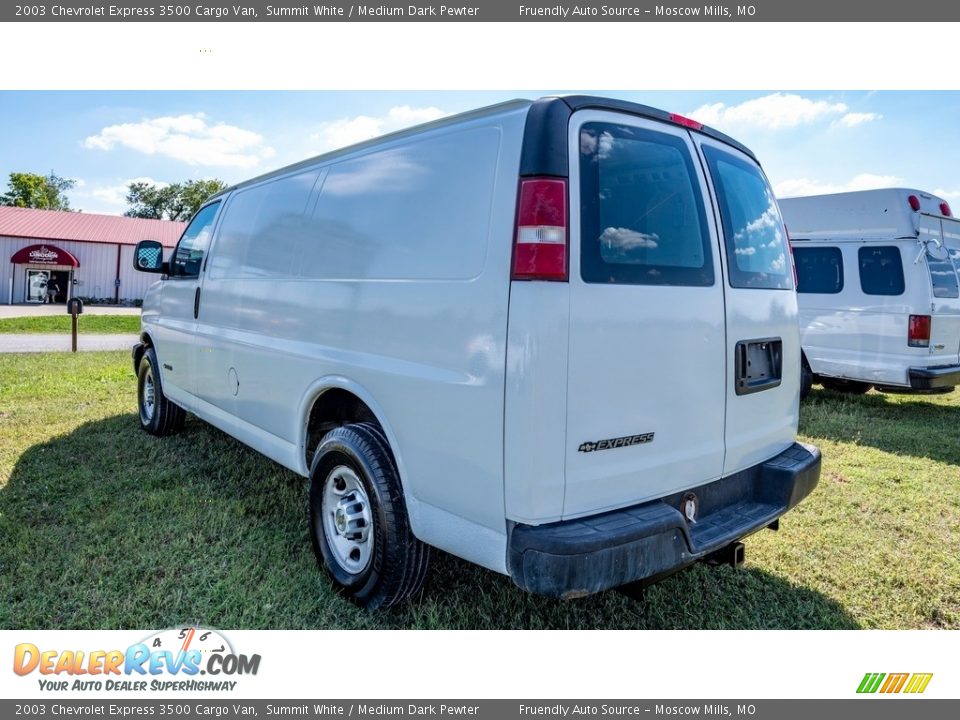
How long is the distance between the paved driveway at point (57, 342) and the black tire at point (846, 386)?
13.5 metres

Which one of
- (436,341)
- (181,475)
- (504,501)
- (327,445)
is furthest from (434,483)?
(181,475)

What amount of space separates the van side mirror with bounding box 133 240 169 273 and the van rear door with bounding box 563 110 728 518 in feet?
13.9

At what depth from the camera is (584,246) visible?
7.78ft

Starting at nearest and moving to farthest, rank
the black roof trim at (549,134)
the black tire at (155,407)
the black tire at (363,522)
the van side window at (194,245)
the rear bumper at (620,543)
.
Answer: the rear bumper at (620,543), the black roof trim at (549,134), the black tire at (363,522), the van side window at (194,245), the black tire at (155,407)

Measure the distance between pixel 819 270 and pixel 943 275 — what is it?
4.33ft

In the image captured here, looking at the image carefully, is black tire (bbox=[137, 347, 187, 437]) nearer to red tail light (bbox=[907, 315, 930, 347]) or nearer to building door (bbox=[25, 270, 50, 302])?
red tail light (bbox=[907, 315, 930, 347])

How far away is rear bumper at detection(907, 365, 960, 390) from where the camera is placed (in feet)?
24.0

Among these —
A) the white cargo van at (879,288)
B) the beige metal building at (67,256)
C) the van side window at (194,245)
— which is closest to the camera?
the van side window at (194,245)

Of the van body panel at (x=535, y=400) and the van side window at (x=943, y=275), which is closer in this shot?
the van body panel at (x=535, y=400)

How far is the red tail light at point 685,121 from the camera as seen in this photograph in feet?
9.43

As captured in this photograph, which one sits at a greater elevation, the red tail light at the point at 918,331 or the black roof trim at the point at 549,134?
the black roof trim at the point at 549,134

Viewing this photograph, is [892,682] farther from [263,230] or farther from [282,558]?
[263,230]

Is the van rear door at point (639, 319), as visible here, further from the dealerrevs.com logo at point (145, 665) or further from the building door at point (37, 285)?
the building door at point (37, 285)

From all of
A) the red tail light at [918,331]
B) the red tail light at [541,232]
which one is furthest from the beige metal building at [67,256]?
the red tail light at [541,232]
